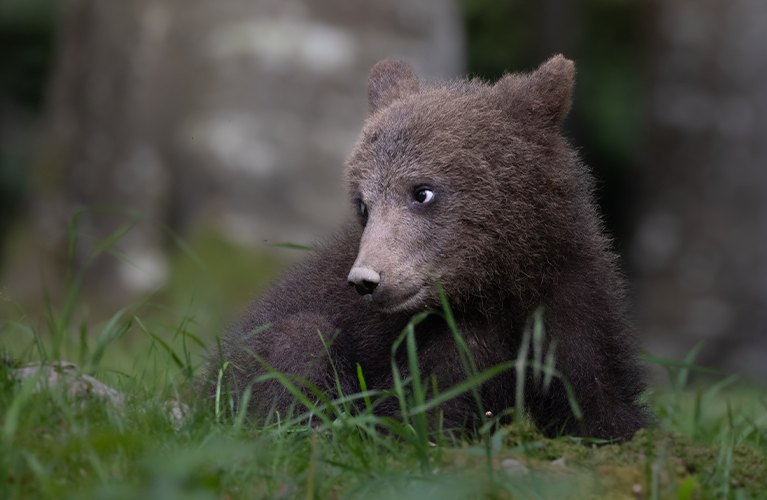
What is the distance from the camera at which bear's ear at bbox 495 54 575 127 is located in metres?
3.33

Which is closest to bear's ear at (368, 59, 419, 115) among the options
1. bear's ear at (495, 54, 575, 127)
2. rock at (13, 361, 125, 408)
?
bear's ear at (495, 54, 575, 127)

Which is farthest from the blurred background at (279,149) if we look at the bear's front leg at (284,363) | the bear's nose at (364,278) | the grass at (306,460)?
the grass at (306,460)

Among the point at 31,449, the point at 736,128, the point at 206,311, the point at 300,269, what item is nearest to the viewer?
the point at 31,449

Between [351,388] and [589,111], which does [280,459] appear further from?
[589,111]

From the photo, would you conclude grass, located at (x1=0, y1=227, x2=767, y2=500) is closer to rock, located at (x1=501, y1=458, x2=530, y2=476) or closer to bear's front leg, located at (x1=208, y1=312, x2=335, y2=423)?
rock, located at (x1=501, y1=458, x2=530, y2=476)

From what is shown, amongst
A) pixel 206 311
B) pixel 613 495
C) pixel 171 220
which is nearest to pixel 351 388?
pixel 613 495

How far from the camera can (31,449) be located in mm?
2205

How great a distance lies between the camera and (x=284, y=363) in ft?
10.5

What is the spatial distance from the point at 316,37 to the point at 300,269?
13.2ft

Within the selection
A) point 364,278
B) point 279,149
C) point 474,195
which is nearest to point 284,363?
point 364,278

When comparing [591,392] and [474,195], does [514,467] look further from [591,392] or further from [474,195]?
[474,195]

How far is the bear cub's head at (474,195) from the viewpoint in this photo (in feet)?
10.4

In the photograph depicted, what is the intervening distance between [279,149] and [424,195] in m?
4.19

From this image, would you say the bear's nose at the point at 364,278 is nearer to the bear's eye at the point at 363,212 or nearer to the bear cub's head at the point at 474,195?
the bear cub's head at the point at 474,195
